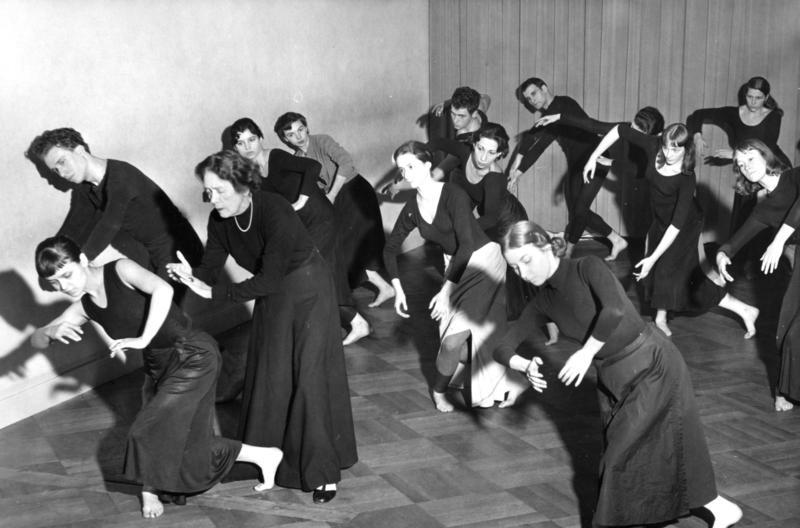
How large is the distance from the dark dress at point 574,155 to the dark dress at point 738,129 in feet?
2.72

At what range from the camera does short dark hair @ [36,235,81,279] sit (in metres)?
3.51

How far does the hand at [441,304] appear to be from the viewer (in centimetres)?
463

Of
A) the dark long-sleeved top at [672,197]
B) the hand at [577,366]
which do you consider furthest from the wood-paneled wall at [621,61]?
the hand at [577,366]

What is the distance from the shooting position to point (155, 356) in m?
3.83

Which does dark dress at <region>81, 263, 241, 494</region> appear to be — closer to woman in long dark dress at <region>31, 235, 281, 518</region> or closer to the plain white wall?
woman in long dark dress at <region>31, 235, 281, 518</region>

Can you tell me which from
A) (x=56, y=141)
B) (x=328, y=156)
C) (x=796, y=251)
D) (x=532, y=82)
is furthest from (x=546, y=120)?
(x=56, y=141)

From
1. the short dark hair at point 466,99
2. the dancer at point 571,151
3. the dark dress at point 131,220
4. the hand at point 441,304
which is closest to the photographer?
the hand at point 441,304

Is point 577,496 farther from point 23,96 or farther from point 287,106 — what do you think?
point 287,106

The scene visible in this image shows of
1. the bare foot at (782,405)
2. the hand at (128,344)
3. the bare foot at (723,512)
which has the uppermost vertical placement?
the hand at (128,344)

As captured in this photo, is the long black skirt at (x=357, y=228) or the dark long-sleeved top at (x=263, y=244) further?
the long black skirt at (x=357, y=228)

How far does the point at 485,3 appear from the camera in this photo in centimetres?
863

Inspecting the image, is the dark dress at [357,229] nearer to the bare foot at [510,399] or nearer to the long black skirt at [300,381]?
the bare foot at [510,399]

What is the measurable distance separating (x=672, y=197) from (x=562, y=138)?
7.37 feet

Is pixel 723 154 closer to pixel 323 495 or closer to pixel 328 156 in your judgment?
pixel 328 156
